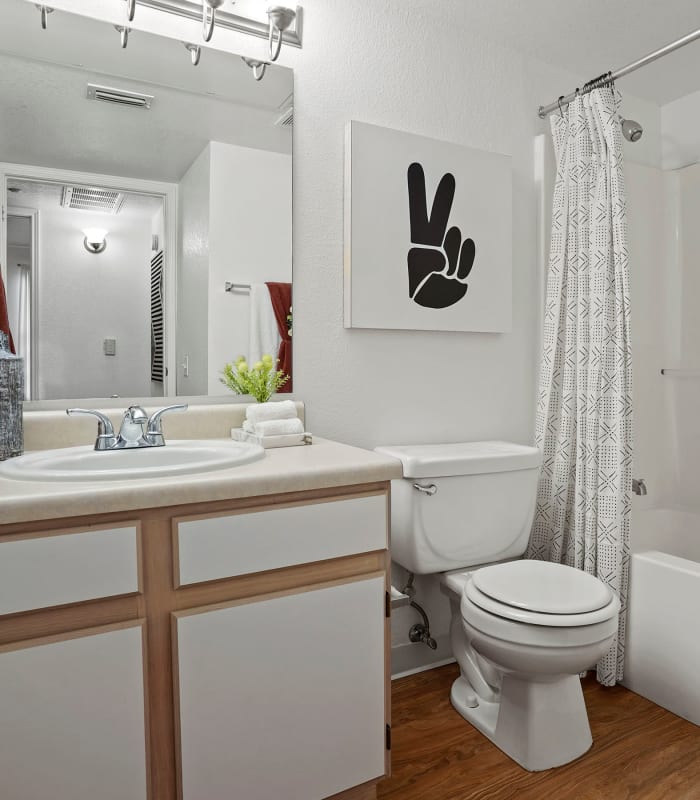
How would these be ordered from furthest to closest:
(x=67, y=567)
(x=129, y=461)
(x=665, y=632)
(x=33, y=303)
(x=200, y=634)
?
(x=665, y=632)
(x=33, y=303)
(x=129, y=461)
(x=200, y=634)
(x=67, y=567)

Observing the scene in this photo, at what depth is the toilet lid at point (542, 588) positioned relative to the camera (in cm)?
151

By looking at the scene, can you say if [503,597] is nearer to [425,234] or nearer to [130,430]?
[130,430]

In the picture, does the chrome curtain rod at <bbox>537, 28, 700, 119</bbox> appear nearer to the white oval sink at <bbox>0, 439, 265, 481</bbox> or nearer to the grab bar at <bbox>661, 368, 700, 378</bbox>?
the grab bar at <bbox>661, 368, 700, 378</bbox>

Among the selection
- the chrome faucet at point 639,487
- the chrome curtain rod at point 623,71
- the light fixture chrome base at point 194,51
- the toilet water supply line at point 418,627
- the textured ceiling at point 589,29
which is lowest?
the toilet water supply line at point 418,627

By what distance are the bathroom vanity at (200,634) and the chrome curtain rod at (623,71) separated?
1608 mm

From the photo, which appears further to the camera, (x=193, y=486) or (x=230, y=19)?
(x=230, y=19)

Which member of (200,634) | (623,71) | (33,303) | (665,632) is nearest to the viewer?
(200,634)

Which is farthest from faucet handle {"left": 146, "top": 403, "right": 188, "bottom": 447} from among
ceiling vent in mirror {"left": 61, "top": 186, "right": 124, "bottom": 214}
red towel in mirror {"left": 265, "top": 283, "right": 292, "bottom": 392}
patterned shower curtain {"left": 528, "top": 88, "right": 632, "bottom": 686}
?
patterned shower curtain {"left": 528, "top": 88, "right": 632, "bottom": 686}

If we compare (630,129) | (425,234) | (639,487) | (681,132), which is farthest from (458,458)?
(681,132)

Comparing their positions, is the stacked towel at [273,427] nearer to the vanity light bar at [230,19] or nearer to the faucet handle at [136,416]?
the faucet handle at [136,416]

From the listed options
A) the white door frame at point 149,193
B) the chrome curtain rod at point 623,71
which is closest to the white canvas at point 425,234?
the chrome curtain rod at point 623,71

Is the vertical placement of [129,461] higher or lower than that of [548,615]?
higher

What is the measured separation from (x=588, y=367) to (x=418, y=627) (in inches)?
42.8

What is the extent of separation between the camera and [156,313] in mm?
1661
